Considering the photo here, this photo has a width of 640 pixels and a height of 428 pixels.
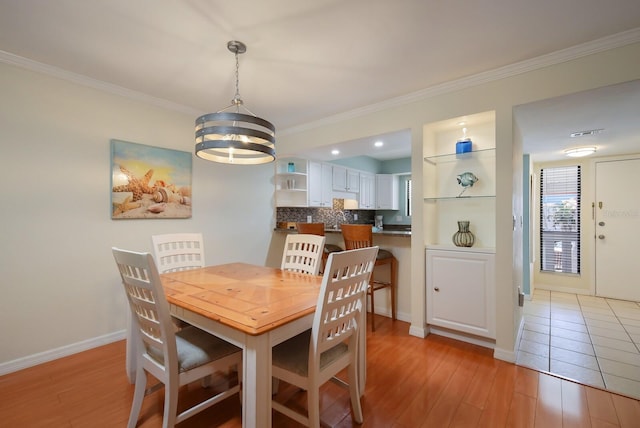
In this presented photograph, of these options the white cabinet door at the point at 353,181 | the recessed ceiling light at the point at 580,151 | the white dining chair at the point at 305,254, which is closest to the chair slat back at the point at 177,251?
the white dining chair at the point at 305,254

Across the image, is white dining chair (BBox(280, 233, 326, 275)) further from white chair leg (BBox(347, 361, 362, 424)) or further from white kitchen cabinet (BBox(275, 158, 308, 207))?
white kitchen cabinet (BBox(275, 158, 308, 207))

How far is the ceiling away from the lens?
1622 millimetres

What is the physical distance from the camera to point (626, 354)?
7.73 ft

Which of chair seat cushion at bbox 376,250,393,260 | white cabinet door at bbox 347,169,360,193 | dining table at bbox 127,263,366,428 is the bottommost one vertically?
dining table at bbox 127,263,366,428

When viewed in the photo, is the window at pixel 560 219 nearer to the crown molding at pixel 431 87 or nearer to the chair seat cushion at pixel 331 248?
the crown molding at pixel 431 87

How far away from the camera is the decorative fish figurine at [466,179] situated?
2.69m

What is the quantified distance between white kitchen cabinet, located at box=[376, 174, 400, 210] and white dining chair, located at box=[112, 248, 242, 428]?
5.08m

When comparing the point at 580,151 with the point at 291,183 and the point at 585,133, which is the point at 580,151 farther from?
the point at 291,183

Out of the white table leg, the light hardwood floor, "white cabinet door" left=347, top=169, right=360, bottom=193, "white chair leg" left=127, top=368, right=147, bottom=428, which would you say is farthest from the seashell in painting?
"white cabinet door" left=347, top=169, right=360, bottom=193

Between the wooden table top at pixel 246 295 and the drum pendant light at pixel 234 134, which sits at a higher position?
the drum pendant light at pixel 234 134

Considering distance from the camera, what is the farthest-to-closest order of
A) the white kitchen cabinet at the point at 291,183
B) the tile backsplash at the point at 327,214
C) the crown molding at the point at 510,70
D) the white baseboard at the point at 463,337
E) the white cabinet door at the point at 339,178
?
the white cabinet door at the point at 339,178, the tile backsplash at the point at 327,214, the white kitchen cabinet at the point at 291,183, the white baseboard at the point at 463,337, the crown molding at the point at 510,70

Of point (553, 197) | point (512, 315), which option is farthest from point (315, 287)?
point (553, 197)

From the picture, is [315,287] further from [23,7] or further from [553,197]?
[553,197]

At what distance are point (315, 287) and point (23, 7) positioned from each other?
2412 millimetres
